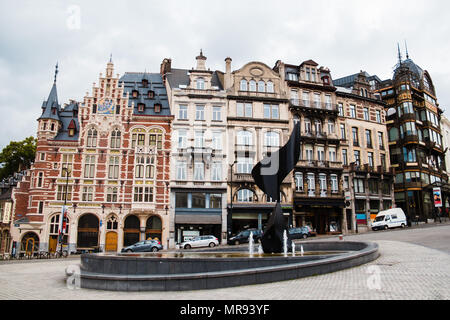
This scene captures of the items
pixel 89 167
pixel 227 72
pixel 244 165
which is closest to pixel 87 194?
Result: pixel 89 167

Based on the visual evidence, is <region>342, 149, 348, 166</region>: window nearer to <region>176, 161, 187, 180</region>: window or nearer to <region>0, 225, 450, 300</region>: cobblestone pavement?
<region>176, 161, 187, 180</region>: window

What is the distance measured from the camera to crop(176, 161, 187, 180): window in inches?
1475

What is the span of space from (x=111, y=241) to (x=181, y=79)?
20771 mm

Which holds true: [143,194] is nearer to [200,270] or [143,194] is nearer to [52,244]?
[52,244]

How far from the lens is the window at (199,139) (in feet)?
127

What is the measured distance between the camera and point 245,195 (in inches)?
1510

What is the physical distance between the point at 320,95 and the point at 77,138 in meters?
29.1

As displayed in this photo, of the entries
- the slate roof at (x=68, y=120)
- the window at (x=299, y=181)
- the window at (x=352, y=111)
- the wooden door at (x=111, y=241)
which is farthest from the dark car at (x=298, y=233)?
the slate roof at (x=68, y=120)

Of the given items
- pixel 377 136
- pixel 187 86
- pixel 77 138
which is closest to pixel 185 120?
pixel 187 86

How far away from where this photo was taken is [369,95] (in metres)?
47.6

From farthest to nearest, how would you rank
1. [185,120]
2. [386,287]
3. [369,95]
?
[369,95] < [185,120] < [386,287]

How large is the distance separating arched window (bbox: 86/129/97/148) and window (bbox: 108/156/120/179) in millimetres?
2455

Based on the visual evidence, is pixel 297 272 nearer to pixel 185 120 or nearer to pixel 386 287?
pixel 386 287

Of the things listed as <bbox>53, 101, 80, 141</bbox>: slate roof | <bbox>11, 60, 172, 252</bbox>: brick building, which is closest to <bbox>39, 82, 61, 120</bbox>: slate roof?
<bbox>11, 60, 172, 252</bbox>: brick building
